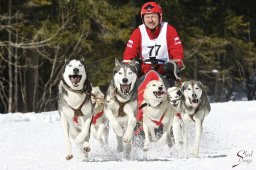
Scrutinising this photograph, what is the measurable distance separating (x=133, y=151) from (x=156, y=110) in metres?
0.62

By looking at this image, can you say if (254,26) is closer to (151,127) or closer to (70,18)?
(70,18)

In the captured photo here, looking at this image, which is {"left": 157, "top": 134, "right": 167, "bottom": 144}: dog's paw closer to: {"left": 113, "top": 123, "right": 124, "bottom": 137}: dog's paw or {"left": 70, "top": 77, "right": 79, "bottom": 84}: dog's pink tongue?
{"left": 113, "top": 123, "right": 124, "bottom": 137}: dog's paw

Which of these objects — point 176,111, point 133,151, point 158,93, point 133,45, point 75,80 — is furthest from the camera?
point 133,45

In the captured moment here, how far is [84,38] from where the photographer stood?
816 inches

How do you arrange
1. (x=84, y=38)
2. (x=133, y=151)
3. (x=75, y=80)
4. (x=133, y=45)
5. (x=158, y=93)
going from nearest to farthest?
(x=75, y=80) < (x=158, y=93) < (x=133, y=151) < (x=133, y=45) < (x=84, y=38)

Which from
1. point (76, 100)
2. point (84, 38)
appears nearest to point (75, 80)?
point (76, 100)

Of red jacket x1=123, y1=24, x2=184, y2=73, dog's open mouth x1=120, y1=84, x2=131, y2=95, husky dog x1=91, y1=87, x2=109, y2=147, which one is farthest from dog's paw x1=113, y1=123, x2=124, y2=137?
red jacket x1=123, y1=24, x2=184, y2=73

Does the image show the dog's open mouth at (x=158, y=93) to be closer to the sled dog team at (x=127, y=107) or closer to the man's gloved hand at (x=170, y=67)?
the sled dog team at (x=127, y=107)

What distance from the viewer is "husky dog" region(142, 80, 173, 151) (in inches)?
261

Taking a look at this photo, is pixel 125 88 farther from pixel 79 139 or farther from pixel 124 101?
pixel 79 139

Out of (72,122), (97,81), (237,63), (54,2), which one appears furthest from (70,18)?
(72,122)

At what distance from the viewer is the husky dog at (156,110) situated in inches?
261

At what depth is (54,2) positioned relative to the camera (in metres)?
21.4

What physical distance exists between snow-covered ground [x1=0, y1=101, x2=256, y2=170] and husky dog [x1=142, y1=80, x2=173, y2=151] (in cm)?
25
